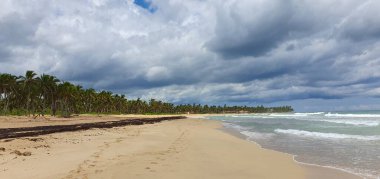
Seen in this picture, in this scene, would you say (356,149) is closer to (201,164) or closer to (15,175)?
(201,164)

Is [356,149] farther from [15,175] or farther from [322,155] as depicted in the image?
[15,175]

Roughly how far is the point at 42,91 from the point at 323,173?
92.4 meters

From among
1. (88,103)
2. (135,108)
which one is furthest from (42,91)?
(135,108)

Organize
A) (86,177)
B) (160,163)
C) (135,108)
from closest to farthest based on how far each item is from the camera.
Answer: (86,177)
(160,163)
(135,108)

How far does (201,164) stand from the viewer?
42.1ft

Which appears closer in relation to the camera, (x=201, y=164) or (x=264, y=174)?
(x=264, y=174)

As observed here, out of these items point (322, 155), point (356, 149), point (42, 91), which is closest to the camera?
point (322, 155)

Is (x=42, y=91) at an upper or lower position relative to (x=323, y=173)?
upper

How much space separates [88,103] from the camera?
140 m

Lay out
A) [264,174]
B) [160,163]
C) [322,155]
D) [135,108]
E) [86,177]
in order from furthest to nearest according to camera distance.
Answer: [135,108] → [322,155] → [160,163] → [264,174] → [86,177]

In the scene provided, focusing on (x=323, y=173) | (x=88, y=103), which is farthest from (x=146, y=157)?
(x=88, y=103)

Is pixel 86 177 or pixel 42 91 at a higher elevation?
pixel 42 91

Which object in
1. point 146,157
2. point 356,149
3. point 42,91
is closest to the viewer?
point 146,157

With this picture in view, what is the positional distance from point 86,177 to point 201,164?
475 centimetres
